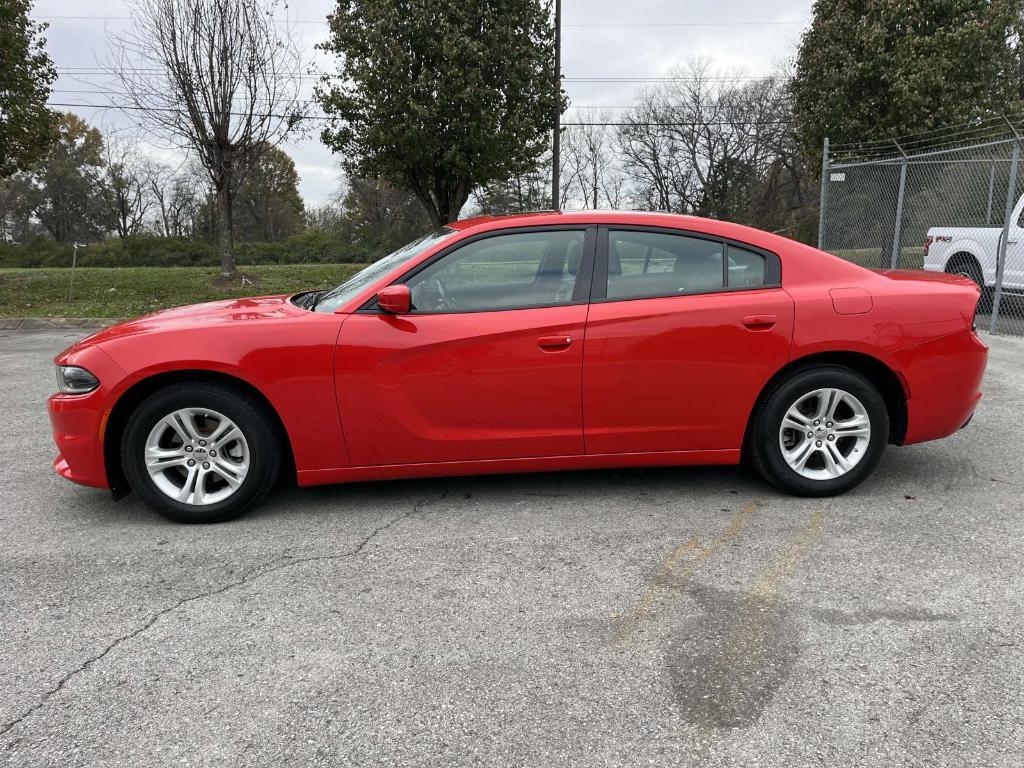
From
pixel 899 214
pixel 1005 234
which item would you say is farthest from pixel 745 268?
pixel 899 214

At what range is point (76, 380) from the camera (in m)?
3.60

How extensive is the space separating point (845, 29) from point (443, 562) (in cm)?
1655

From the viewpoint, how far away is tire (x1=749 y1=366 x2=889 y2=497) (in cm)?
383

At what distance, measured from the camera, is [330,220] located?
191 ft

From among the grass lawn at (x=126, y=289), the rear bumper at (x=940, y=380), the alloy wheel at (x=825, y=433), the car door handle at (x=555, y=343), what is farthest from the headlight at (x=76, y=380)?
the grass lawn at (x=126, y=289)

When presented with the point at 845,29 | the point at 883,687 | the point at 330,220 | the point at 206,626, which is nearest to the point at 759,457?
the point at 883,687

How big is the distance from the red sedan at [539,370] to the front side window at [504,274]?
11mm

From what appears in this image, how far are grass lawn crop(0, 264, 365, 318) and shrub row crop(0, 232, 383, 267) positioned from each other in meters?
15.0

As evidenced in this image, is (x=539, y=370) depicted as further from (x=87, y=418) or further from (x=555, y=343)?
(x=87, y=418)

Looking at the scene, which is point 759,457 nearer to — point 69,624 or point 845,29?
point 69,624

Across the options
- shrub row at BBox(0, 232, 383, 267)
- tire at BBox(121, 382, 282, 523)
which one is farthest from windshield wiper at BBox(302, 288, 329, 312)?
shrub row at BBox(0, 232, 383, 267)

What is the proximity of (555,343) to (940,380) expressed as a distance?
206 cm

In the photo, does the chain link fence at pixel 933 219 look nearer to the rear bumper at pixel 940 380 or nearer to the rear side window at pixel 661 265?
the rear bumper at pixel 940 380

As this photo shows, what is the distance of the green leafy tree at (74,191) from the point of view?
49.8 meters
